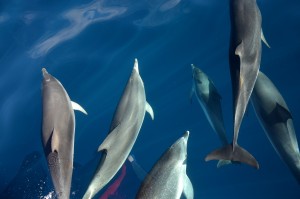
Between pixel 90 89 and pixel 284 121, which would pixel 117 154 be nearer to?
pixel 284 121

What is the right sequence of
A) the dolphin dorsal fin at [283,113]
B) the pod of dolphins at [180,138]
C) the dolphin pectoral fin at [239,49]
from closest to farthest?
the dolphin pectoral fin at [239,49]
the pod of dolphins at [180,138]
the dolphin dorsal fin at [283,113]

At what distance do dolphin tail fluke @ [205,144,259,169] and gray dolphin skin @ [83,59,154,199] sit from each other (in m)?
1.46

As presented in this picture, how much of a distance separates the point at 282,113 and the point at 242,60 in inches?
83.3

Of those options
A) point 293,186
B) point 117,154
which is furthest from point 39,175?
point 293,186

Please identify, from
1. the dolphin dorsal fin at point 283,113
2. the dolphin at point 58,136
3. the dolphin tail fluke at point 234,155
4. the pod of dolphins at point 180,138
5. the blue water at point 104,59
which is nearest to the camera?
the pod of dolphins at point 180,138

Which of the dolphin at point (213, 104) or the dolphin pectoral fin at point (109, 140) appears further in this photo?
the dolphin at point (213, 104)

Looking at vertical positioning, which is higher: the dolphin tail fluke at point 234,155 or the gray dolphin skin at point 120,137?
the gray dolphin skin at point 120,137

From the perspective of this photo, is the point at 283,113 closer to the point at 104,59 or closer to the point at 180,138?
the point at 180,138

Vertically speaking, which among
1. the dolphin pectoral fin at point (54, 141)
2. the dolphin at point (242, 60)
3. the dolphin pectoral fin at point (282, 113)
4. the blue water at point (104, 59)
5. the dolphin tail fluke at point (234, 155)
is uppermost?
the dolphin at point (242, 60)

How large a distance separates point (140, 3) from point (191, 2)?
2.71 m

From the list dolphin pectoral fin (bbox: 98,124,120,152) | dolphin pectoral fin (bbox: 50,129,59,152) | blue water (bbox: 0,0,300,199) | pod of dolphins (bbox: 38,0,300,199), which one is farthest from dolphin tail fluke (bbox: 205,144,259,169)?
blue water (bbox: 0,0,300,199)

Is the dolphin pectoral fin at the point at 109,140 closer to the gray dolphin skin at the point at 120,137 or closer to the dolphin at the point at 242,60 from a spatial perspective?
the gray dolphin skin at the point at 120,137

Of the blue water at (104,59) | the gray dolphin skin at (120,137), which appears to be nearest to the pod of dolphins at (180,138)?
the gray dolphin skin at (120,137)

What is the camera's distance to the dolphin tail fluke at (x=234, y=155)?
5059 millimetres
